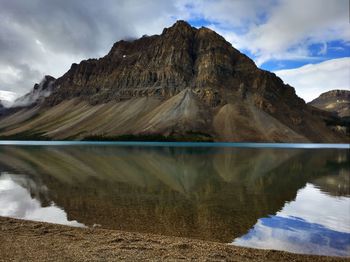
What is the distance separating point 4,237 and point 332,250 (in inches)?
622

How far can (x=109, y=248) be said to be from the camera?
1531 centimetres

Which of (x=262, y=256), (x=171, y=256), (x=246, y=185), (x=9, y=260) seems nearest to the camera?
(x=9, y=260)

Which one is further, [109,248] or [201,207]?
[201,207]

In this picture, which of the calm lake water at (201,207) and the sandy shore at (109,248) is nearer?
the sandy shore at (109,248)

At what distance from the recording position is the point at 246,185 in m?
39.4

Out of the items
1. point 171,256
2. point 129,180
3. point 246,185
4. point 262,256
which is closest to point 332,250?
Result: point 262,256

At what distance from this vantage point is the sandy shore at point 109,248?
554 inches

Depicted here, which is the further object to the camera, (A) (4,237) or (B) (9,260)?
(A) (4,237)

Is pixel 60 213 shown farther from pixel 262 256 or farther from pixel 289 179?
pixel 289 179

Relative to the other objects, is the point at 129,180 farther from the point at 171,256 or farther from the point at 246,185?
the point at 171,256

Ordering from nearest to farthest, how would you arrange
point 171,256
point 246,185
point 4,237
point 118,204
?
point 171,256 → point 4,237 → point 118,204 → point 246,185

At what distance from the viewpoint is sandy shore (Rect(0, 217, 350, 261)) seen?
46.2 ft

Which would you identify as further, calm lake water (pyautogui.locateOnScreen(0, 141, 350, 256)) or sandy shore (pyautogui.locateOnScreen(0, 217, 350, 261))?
calm lake water (pyautogui.locateOnScreen(0, 141, 350, 256))

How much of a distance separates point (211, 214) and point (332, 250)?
28.8 ft
